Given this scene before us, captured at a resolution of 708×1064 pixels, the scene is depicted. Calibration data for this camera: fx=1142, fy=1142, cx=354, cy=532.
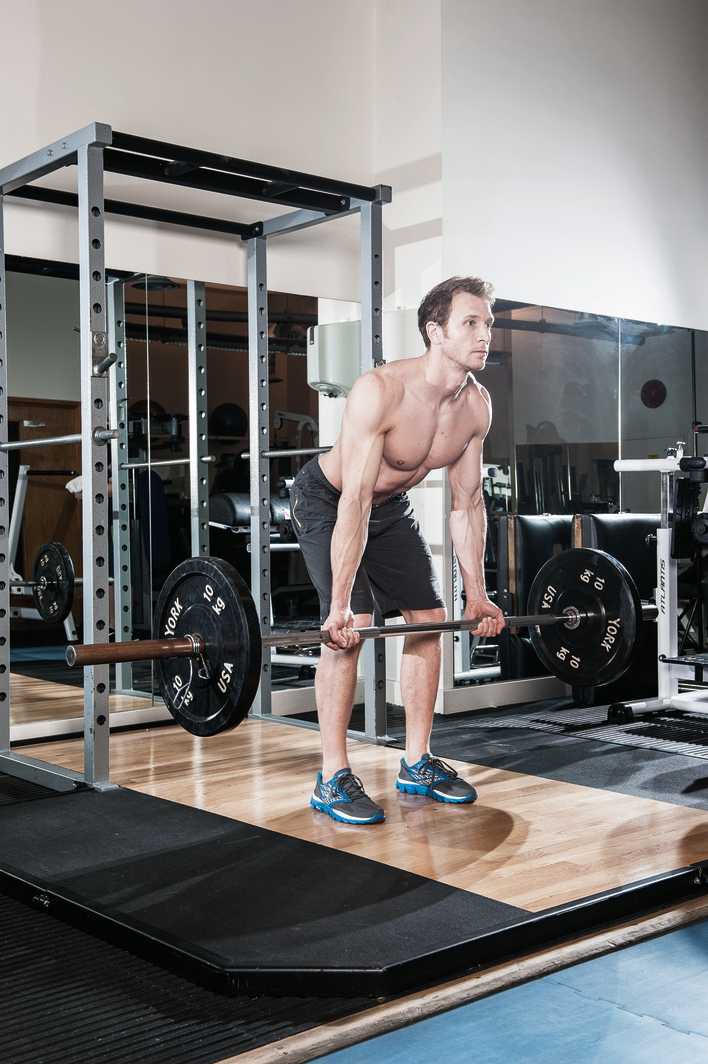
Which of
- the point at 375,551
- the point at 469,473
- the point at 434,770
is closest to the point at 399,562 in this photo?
the point at 375,551

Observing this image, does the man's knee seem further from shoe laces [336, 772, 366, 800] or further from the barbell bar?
shoe laces [336, 772, 366, 800]

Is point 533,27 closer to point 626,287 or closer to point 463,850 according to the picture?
point 626,287

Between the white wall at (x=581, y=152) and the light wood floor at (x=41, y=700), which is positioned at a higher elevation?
the white wall at (x=581, y=152)

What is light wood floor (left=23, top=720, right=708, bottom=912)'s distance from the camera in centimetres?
252

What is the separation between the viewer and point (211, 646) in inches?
101

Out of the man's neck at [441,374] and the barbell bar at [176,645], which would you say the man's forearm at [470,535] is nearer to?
the barbell bar at [176,645]

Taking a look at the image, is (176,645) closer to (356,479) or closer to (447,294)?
(356,479)

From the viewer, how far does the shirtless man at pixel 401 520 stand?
9.55 ft

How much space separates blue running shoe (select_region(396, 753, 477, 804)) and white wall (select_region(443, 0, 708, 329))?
2251mm

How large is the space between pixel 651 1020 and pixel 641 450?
12.7 feet

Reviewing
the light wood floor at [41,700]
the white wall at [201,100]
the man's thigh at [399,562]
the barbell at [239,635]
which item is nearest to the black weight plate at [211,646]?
the barbell at [239,635]

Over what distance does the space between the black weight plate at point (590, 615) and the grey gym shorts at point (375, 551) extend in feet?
1.08

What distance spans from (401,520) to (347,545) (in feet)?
1.23

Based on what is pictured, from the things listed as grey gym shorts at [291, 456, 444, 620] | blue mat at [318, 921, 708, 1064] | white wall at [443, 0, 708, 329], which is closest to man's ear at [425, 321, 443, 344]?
grey gym shorts at [291, 456, 444, 620]
